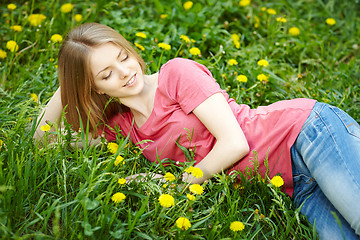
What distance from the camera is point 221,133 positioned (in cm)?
200

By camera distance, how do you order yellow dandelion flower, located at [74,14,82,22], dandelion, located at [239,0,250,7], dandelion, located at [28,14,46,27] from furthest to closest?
dandelion, located at [239,0,250,7]
yellow dandelion flower, located at [74,14,82,22]
dandelion, located at [28,14,46,27]

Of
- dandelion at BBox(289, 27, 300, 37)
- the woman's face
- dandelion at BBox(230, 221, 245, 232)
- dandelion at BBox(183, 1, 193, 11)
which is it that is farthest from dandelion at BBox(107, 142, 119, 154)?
dandelion at BBox(289, 27, 300, 37)

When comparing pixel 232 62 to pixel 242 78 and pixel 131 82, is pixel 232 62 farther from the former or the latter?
pixel 131 82

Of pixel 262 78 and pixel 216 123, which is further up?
pixel 216 123

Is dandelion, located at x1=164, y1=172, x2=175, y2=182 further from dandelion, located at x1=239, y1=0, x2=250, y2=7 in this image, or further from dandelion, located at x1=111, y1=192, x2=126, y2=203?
dandelion, located at x1=239, y1=0, x2=250, y2=7

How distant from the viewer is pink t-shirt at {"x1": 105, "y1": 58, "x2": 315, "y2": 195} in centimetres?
205

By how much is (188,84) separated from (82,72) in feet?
1.72

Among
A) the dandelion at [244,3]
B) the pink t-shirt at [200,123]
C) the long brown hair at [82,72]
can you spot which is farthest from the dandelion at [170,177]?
the dandelion at [244,3]

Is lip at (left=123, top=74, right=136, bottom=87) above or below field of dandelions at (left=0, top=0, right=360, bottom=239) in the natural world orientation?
above

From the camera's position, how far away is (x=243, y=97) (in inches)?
114

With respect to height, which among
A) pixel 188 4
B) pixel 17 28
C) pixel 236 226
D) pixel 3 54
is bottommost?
pixel 236 226

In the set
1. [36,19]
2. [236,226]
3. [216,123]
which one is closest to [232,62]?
[216,123]

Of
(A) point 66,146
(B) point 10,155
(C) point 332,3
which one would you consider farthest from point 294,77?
(B) point 10,155

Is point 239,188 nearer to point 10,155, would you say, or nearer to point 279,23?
point 10,155
